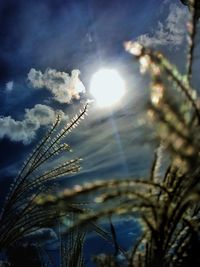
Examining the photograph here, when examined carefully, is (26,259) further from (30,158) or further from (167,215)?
(167,215)

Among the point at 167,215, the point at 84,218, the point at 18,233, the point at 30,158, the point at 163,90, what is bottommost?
the point at 84,218

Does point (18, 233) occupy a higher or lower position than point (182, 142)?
higher

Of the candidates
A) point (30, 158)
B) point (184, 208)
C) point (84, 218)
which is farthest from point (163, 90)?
point (30, 158)

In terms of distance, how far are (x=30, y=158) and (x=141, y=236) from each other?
3907mm

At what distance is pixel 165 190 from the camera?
2.58 metres

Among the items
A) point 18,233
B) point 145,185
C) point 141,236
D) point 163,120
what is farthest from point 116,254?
point 18,233

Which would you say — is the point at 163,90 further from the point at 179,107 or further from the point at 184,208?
the point at 184,208

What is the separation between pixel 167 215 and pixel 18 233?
3621 millimetres

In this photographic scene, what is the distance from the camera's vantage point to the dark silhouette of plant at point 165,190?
1.93 meters

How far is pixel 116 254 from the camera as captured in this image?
2.95m

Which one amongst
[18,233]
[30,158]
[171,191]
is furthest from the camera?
[30,158]

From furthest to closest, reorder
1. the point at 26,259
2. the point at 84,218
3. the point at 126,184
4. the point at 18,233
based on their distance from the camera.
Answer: the point at 26,259
the point at 18,233
the point at 126,184
the point at 84,218

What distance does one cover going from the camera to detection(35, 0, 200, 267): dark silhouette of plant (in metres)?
1.93

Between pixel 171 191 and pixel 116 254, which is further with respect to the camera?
pixel 116 254
